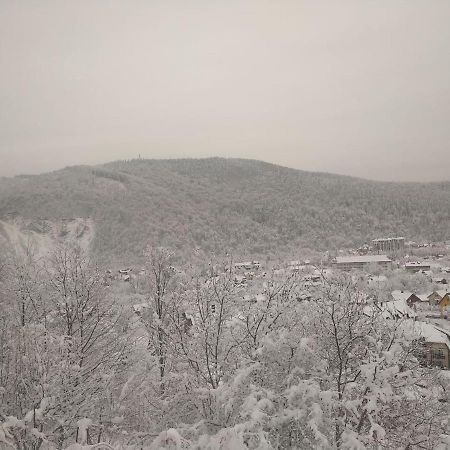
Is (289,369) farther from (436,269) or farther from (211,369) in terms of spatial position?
(436,269)

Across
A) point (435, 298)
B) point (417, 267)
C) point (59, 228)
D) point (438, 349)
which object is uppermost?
point (59, 228)

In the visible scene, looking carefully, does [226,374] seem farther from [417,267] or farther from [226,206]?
[226,206]

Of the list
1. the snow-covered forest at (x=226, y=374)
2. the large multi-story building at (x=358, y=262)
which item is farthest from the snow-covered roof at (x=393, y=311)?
the large multi-story building at (x=358, y=262)

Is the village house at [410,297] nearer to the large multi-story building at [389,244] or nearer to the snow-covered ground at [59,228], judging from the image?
the snow-covered ground at [59,228]

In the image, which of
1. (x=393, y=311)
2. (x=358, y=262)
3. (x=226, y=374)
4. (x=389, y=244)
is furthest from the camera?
(x=389, y=244)

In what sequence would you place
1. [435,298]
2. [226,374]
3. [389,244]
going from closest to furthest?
[226,374] → [435,298] → [389,244]

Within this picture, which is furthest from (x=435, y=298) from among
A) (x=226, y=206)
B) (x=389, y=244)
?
(x=226, y=206)

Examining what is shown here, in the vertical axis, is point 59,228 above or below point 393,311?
above
